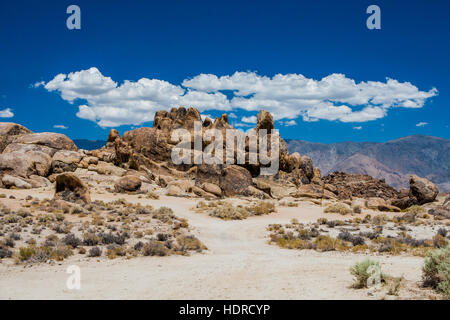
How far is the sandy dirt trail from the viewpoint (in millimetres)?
8969

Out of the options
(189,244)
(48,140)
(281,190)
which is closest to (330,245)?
(189,244)

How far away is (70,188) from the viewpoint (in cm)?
2606

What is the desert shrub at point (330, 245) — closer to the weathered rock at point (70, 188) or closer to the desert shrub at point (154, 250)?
the desert shrub at point (154, 250)

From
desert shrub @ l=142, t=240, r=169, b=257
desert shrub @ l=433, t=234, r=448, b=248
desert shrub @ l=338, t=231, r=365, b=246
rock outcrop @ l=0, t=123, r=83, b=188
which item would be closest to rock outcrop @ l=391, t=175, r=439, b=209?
desert shrub @ l=433, t=234, r=448, b=248

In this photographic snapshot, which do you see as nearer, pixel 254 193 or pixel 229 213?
pixel 229 213

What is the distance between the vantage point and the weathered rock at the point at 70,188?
25484mm

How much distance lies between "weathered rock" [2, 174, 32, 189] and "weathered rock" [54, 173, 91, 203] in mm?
10775

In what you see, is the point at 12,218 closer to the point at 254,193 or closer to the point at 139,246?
the point at 139,246

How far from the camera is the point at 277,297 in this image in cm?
862

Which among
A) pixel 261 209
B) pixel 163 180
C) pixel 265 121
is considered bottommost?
pixel 261 209

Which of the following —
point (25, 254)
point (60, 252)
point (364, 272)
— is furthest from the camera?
point (60, 252)

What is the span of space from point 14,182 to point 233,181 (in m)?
20.9

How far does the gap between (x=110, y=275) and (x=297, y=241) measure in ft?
29.2

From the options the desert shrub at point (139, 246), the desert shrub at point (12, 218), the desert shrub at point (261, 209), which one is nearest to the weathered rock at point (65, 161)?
the desert shrub at point (261, 209)
